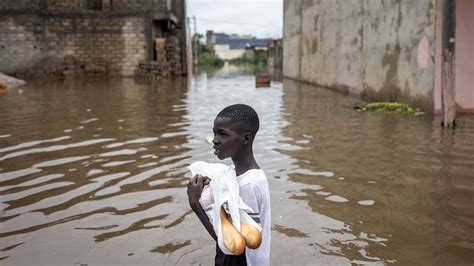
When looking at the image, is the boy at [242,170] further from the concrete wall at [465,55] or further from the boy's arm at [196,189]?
the concrete wall at [465,55]

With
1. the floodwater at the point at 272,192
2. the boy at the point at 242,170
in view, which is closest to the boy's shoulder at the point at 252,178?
the boy at the point at 242,170

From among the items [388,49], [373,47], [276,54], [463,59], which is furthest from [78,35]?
[463,59]

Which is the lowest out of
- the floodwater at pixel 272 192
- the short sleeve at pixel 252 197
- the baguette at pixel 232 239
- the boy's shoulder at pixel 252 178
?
the floodwater at pixel 272 192

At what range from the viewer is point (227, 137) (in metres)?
1.93

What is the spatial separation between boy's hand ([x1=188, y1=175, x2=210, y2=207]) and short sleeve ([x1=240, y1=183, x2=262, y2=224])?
0.52ft

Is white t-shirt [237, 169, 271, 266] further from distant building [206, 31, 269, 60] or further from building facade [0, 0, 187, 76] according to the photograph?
distant building [206, 31, 269, 60]

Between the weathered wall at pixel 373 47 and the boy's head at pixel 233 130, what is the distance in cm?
820

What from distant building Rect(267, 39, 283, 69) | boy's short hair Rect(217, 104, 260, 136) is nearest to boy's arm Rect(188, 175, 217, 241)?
boy's short hair Rect(217, 104, 260, 136)

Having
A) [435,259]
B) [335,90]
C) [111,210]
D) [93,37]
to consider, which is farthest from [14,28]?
[435,259]

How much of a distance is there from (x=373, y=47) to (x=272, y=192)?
892cm

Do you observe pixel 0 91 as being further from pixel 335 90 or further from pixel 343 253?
pixel 343 253

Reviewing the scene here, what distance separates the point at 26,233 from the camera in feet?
11.9

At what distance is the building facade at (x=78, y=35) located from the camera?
92.0ft

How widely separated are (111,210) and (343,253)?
6.73 ft
